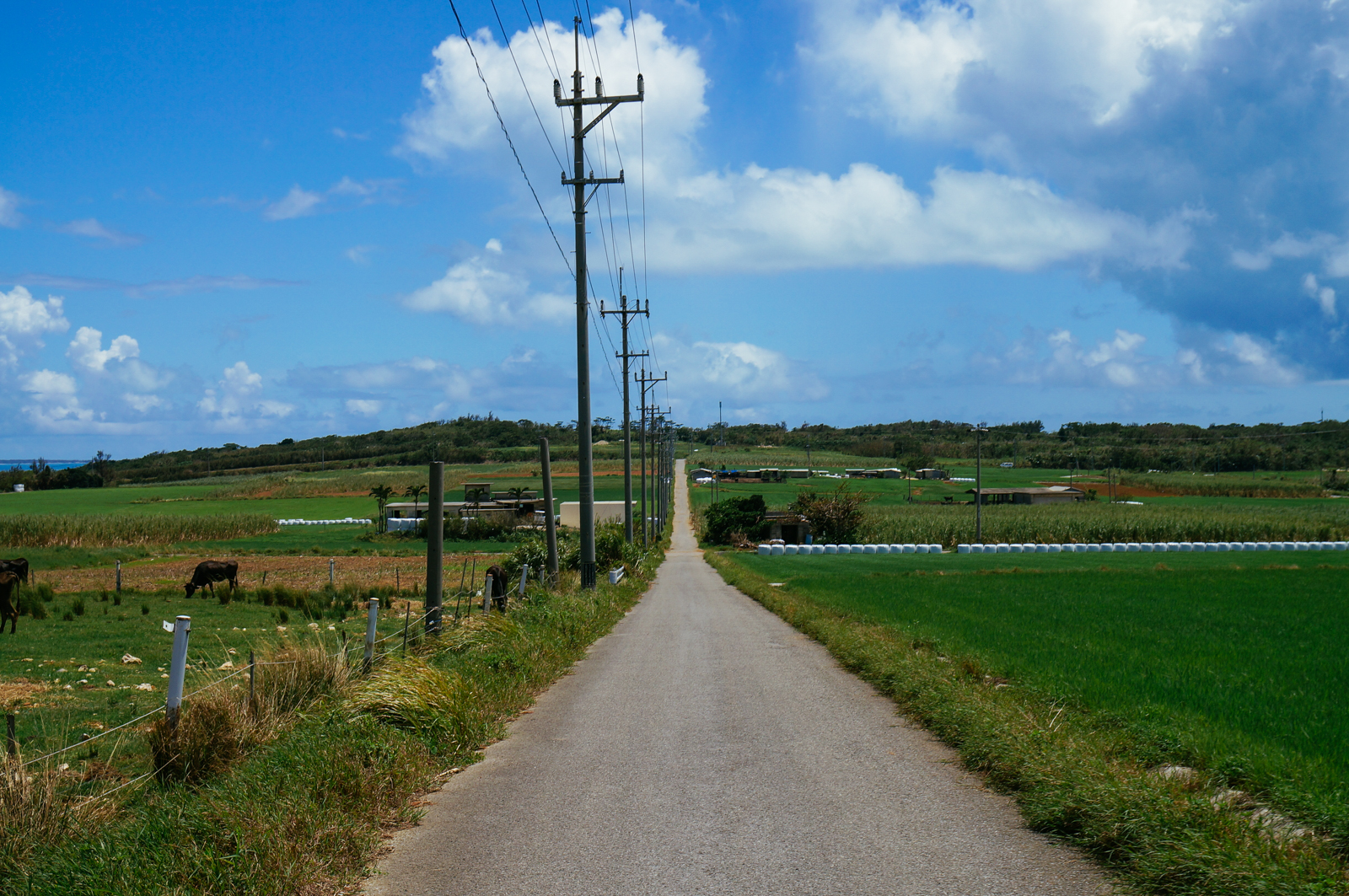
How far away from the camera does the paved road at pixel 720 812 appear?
5734mm

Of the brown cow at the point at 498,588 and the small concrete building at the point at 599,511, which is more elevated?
the brown cow at the point at 498,588

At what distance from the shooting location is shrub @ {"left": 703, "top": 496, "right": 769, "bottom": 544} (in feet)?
254

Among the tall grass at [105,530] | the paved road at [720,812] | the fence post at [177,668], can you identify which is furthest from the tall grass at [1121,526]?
the fence post at [177,668]

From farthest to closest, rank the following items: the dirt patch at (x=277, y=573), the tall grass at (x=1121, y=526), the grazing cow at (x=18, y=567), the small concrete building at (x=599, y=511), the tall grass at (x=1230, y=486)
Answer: the tall grass at (x=1230, y=486) → the small concrete building at (x=599, y=511) → the tall grass at (x=1121, y=526) → the dirt patch at (x=277, y=573) → the grazing cow at (x=18, y=567)

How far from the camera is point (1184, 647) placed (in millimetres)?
16062

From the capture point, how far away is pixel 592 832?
6648 millimetres

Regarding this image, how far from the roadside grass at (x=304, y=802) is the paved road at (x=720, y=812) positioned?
1.10 ft

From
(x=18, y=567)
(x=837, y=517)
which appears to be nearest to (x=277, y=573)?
(x=18, y=567)

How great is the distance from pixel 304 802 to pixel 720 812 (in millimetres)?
2964

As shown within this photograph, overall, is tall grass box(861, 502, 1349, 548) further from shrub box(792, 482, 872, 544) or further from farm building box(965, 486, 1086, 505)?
farm building box(965, 486, 1086, 505)

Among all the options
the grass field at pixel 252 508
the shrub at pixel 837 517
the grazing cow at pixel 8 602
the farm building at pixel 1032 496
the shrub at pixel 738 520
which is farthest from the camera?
the farm building at pixel 1032 496

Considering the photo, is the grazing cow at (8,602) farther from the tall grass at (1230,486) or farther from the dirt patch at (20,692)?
the tall grass at (1230,486)

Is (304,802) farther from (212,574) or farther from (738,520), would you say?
(738,520)

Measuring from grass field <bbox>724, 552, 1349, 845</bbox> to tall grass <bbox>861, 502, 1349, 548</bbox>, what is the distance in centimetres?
3017
